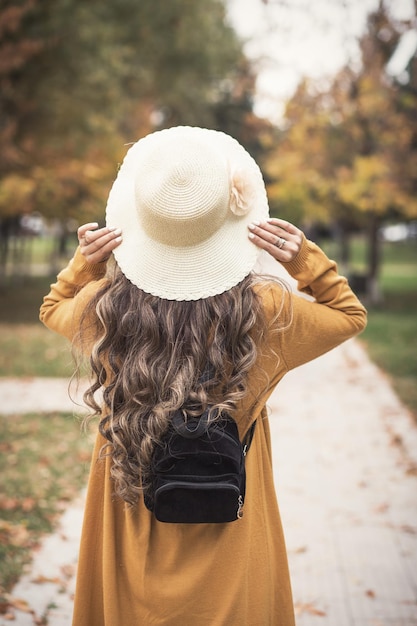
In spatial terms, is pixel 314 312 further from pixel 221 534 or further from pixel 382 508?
pixel 382 508

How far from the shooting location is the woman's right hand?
6.44 feet

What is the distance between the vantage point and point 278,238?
1.96 metres

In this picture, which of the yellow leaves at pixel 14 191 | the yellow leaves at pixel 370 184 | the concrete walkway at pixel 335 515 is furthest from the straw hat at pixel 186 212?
the yellow leaves at pixel 370 184

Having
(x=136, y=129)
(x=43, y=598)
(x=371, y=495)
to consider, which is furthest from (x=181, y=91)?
(x=43, y=598)

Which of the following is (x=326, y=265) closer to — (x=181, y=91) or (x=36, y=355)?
(x=36, y=355)

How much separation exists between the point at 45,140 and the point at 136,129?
850cm

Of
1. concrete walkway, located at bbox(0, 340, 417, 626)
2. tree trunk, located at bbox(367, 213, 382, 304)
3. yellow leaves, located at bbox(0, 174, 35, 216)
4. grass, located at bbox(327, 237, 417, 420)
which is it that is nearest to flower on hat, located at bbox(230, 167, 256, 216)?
concrete walkway, located at bbox(0, 340, 417, 626)

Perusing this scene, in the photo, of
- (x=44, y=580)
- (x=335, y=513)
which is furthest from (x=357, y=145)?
(x=44, y=580)

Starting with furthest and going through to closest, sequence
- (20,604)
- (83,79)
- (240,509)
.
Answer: (83,79) → (20,604) → (240,509)

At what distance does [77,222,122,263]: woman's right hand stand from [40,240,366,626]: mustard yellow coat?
7cm

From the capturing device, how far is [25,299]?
2081 cm

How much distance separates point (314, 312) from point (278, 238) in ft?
0.81

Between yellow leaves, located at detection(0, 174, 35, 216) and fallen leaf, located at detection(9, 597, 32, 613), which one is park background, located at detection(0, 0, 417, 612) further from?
fallen leaf, located at detection(9, 597, 32, 613)

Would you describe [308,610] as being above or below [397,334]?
below
